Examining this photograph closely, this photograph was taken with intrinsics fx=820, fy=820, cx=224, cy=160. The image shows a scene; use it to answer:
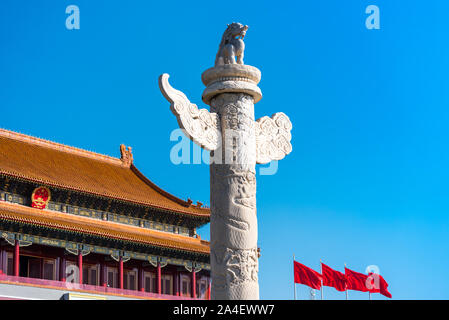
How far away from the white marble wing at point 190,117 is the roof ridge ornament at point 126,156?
105 feet

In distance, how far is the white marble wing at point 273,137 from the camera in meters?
10.2

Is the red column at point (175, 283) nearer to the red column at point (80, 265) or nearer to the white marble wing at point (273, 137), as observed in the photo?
the red column at point (80, 265)

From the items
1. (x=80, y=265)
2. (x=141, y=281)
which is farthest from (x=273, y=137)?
(x=141, y=281)

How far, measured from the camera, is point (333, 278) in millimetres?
28453

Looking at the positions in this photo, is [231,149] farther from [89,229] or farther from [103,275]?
[103,275]

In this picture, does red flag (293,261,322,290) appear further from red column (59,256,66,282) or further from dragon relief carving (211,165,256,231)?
dragon relief carving (211,165,256,231)

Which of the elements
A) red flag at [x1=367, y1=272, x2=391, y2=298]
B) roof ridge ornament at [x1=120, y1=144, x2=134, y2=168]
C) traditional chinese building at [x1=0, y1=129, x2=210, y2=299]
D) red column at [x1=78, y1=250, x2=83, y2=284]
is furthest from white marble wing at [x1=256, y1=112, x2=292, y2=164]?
roof ridge ornament at [x1=120, y1=144, x2=134, y2=168]

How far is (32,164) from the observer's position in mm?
35094

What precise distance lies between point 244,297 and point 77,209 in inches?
1051

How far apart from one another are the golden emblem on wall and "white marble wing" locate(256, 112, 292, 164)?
79.3ft

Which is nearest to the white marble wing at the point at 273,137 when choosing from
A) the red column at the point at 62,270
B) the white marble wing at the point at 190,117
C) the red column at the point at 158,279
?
the white marble wing at the point at 190,117
